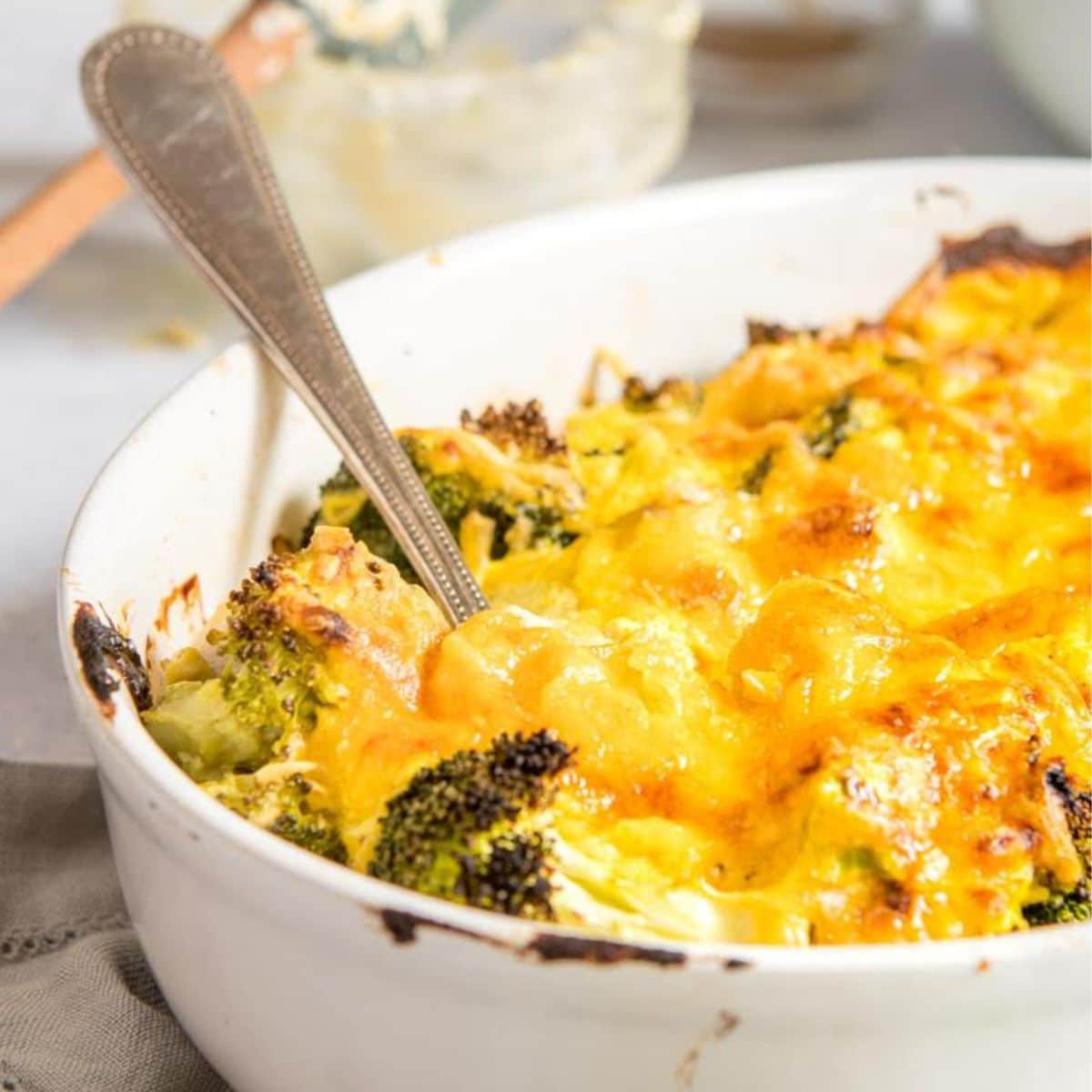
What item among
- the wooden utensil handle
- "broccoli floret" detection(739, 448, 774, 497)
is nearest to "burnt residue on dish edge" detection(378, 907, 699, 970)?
"broccoli floret" detection(739, 448, 774, 497)

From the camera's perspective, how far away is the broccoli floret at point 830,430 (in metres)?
2.31

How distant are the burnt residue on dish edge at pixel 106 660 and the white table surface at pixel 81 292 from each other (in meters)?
0.58

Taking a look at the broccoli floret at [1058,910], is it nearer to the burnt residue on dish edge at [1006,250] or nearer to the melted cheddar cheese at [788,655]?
the melted cheddar cheese at [788,655]

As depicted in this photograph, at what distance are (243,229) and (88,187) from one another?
0.92m

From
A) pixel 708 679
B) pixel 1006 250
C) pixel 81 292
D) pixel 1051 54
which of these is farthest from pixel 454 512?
pixel 1051 54

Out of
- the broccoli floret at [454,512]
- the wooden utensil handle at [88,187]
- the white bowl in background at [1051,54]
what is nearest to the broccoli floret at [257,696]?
the broccoli floret at [454,512]

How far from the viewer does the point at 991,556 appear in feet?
6.93

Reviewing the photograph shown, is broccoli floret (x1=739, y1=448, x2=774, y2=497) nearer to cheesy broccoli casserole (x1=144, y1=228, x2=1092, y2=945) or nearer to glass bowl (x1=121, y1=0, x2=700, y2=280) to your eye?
cheesy broccoli casserole (x1=144, y1=228, x2=1092, y2=945)

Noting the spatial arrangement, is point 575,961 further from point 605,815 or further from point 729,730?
point 729,730

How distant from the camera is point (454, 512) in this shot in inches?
87.4

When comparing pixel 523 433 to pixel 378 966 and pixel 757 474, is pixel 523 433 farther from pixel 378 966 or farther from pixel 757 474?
pixel 378 966

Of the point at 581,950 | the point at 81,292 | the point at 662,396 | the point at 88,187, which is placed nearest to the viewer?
the point at 581,950

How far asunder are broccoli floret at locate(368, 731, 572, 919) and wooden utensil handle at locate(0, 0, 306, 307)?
5.69 feet

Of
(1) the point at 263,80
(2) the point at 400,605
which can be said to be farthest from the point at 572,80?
(2) the point at 400,605
